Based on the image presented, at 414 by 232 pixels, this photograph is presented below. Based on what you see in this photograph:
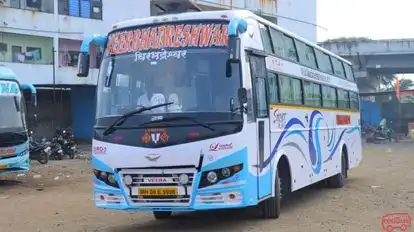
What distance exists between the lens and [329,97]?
1277cm

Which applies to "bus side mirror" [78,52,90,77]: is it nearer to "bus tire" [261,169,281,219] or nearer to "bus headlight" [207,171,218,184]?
"bus headlight" [207,171,218,184]

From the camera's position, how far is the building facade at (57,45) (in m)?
30.0

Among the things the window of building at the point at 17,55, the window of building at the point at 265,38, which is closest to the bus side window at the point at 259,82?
the window of building at the point at 265,38

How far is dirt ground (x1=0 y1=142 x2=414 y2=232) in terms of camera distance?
8.61m

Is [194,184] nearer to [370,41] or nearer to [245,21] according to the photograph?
[245,21]

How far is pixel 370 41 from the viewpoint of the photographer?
4141 cm

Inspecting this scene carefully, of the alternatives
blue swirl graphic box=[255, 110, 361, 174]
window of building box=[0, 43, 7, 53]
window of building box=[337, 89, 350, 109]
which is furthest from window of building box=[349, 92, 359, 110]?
window of building box=[0, 43, 7, 53]

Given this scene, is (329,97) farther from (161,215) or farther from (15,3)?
(15,3)

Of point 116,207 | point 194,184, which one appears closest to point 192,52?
point 194,184

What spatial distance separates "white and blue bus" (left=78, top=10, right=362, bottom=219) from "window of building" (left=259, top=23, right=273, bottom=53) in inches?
4.0

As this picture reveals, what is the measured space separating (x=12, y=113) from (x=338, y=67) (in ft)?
27.5

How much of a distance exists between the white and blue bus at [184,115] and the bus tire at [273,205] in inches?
4.8

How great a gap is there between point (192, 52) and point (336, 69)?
7.19m

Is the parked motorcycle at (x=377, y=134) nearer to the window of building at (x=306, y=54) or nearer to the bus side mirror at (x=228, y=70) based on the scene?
the window of building at (x=306, y=54)
